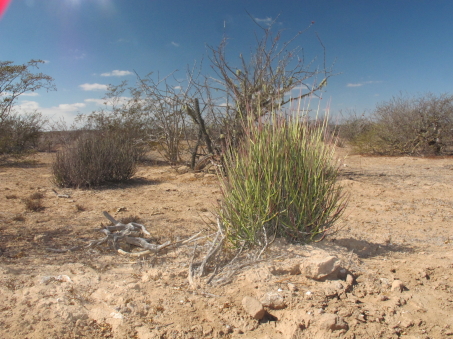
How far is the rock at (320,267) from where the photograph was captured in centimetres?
262

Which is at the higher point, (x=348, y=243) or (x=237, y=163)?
(x=237, y=163)

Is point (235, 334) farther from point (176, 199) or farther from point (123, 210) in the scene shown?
point (176, 199)

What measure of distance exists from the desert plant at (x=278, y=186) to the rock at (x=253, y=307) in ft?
2.27

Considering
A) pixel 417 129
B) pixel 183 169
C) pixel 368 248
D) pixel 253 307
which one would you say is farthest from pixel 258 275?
pixel 417 129

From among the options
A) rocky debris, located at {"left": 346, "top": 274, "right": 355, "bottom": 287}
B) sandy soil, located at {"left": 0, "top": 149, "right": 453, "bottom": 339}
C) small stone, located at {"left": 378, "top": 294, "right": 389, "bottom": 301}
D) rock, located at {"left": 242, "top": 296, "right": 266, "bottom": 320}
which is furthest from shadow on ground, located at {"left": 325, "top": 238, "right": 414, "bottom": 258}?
rock, located at {"left": 242, "top": 296, "right": 266, "bottom": 320}

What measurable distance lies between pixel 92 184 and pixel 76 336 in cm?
600

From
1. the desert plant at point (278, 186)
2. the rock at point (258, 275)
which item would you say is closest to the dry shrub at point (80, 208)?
the desert plant at point (278, 186)

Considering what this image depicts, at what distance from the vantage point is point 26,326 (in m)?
2.16

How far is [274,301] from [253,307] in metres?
0.16

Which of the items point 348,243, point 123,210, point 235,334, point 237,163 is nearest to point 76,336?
point 235,334

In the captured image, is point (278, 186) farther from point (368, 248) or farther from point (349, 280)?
point (368, 248)

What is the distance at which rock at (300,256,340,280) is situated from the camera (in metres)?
2.62

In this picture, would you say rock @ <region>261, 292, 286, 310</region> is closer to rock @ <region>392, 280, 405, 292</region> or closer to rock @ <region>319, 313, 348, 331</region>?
rock @ <region>319, 313, 348, 331</region>

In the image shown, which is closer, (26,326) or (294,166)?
(26,326)
